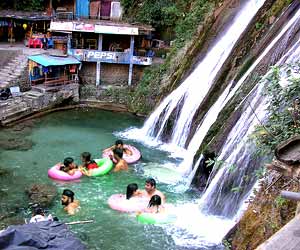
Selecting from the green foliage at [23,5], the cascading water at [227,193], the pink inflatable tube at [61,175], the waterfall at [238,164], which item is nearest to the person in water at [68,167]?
the pink inflatable tube at [61,175]

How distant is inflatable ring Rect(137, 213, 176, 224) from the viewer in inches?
456

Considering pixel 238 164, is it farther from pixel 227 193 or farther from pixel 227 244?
pixel 227 244

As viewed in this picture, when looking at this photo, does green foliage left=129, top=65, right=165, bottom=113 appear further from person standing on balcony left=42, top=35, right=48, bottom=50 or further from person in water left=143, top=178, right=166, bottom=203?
person in water left=143, top=178, right=166, bottom=203

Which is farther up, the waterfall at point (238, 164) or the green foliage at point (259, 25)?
the green foliage at point (259, 25)

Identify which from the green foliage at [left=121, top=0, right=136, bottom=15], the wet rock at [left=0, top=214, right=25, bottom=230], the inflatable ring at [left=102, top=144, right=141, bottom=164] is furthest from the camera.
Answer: the green foliage at [left=121, top=0, right=136, bottom=15]

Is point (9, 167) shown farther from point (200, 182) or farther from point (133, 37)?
point (133, 37)

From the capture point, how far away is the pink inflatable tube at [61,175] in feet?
46.0

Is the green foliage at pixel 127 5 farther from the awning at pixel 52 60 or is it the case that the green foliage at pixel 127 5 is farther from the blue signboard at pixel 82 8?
the awning at pixel 52 60

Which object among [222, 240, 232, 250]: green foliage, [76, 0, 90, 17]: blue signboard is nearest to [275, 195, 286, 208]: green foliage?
[222, 240, 232, 250]: green foliage

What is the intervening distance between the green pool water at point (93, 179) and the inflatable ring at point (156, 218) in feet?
0.58

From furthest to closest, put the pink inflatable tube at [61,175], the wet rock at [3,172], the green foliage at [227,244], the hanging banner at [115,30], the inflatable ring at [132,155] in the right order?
the hanging banner at [115,30] → the inflatable ring at [132,155] → the wet rock at [3,172] → the pink inflatable tube at [61,175] → the green foliage at [227,244]

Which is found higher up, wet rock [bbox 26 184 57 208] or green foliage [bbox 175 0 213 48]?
green foliage [bbox 175 0 213 48]

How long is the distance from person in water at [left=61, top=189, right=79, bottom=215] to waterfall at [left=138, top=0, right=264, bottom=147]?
6062 millimetres

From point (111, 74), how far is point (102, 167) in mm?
10461
